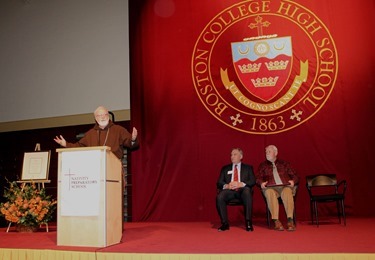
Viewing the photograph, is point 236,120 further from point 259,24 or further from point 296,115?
point 259,24

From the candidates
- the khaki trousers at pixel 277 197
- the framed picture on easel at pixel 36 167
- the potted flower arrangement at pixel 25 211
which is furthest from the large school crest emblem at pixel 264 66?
the potted flower arrangement at pixel 25 211

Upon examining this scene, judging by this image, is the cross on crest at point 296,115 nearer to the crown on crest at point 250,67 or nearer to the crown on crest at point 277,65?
the crown on crest at point 277,65

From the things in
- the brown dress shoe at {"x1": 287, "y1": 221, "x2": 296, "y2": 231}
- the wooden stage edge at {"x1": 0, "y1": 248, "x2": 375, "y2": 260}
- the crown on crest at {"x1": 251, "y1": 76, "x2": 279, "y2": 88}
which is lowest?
the brown dress shoe at {"x1": 287, "y1": 221, "x2": 296, "y2": 231}

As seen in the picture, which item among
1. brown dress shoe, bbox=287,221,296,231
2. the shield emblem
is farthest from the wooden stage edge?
the shield emblem

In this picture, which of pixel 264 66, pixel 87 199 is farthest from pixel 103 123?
pixel 264 66

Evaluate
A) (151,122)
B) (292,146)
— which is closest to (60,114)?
(151,122)

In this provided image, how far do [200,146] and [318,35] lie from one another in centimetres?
227

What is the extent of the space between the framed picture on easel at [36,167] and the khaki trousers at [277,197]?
2827 mm

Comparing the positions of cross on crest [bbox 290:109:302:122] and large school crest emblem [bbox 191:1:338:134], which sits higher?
large school crest emblem [bbox 191:1:338:134]

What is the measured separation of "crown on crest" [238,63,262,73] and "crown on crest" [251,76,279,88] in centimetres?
15

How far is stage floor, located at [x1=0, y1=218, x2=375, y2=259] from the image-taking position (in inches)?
98.9

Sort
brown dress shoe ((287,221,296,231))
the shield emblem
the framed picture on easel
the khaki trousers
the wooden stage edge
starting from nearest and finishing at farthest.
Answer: the wooden stage edge < brown dress shoe ((287,221,296,231)) < the khaki trousers < the framed picture on easel < the shield emblem

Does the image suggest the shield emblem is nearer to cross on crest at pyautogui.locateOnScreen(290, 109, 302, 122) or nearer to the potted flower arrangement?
cross on crest at pyautogui.locateOnScreen(290, 109, 302, 122)

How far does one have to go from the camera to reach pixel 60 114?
6320 millimetres
